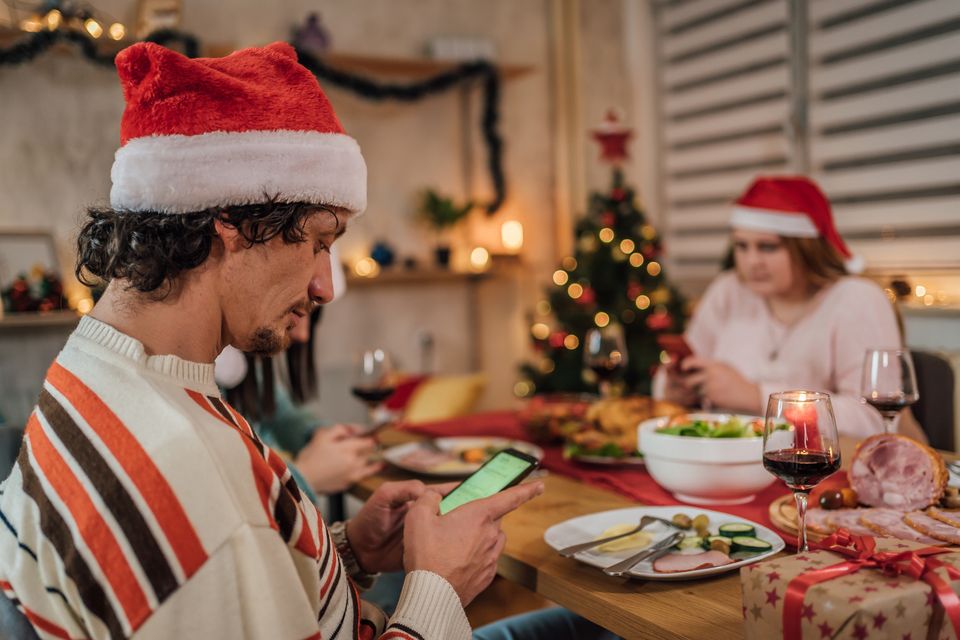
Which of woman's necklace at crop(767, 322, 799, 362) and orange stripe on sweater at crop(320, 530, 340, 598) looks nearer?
orange stripe on sweater at crop(320, 530, 340, 598)

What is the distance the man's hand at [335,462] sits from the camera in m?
1.71

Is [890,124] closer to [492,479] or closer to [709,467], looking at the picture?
[709,467]

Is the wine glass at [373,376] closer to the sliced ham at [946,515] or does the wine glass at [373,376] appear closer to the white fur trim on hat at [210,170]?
the white fur trim on hat at [210,170]

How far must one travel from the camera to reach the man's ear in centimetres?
98

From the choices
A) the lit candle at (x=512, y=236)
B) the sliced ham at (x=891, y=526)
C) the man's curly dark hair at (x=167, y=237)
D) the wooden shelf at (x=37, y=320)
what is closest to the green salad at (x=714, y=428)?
the sliced ham at (x=891, y=526)

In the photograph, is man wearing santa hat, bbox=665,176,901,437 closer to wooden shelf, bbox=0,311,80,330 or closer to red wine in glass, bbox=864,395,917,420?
red wine in glass, bbox=864,395,917,420

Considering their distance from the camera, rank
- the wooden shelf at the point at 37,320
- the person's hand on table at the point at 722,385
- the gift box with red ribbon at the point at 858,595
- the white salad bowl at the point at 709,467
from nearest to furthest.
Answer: the gift box with red ribbon at the point at 858,595 → the white salad bowl at the point at 709,467 → the person's hand on table at the point at 722,385 → the wooden shelf at the point at 37,320

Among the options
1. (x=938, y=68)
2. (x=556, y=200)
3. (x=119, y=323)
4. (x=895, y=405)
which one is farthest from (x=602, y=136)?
(x=119, y=323)

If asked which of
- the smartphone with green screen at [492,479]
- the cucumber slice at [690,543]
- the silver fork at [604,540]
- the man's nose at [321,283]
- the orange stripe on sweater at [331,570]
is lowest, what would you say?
the cucumber slice at [690,543]

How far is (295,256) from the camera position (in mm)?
1033

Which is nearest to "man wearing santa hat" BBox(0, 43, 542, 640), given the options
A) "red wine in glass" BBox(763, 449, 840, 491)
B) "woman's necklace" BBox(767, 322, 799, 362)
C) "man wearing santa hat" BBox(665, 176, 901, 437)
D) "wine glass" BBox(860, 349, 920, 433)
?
"red wine in glass" BBox(763, 449, 840, 491)

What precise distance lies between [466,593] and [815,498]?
0.60 metres

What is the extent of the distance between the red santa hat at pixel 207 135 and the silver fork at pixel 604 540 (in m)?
0.59

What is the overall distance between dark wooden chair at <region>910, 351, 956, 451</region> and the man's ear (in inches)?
69.0
